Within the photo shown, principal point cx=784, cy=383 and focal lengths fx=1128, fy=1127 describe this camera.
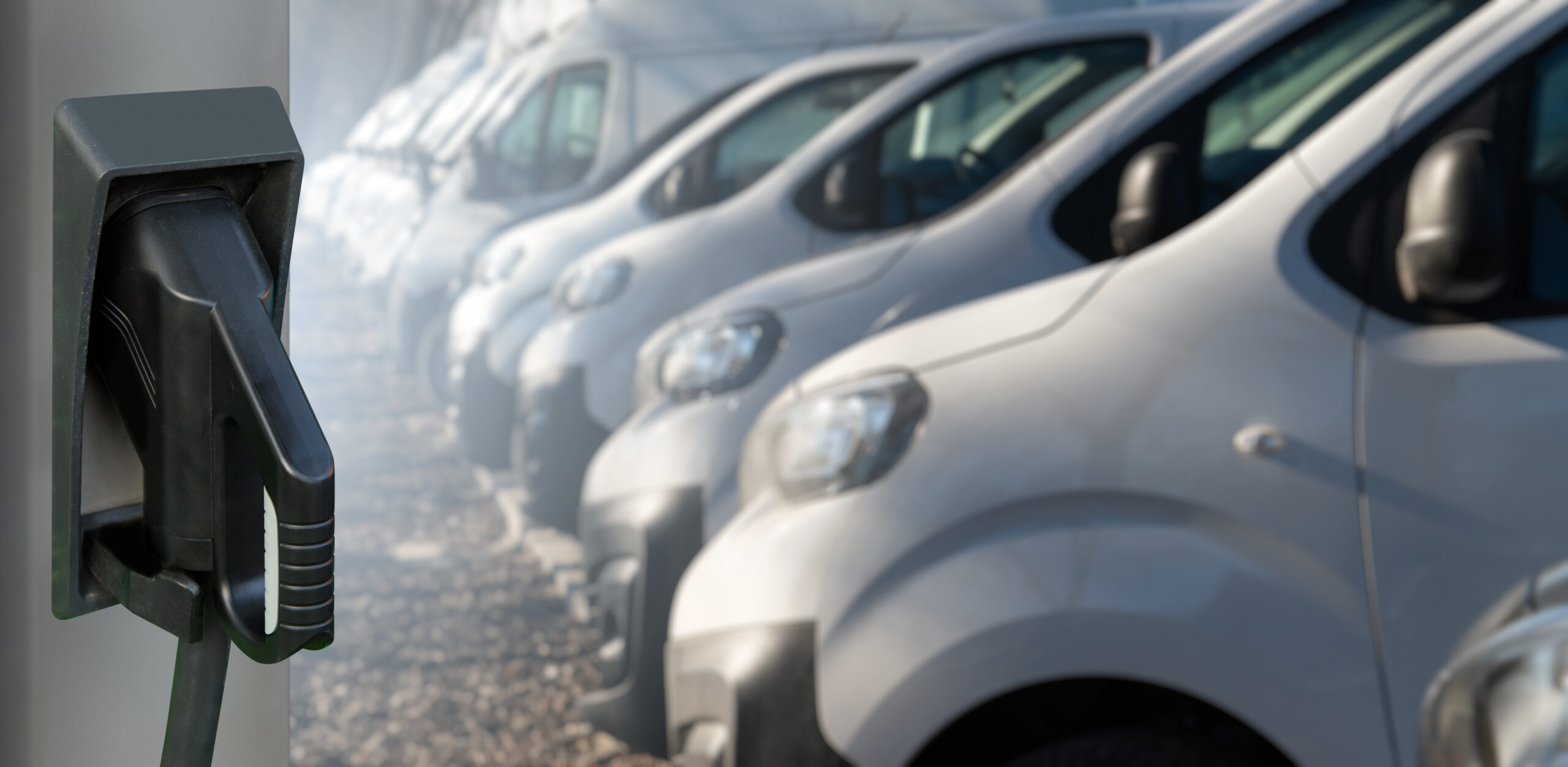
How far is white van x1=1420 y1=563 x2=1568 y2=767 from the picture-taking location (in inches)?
63.2

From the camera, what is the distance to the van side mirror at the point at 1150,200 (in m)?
1.92

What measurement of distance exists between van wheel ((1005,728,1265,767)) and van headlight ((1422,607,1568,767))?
29 cm

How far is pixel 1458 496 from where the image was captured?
5.56ft

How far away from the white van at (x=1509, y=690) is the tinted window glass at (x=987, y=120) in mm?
1049

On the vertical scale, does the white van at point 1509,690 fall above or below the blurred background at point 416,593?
above

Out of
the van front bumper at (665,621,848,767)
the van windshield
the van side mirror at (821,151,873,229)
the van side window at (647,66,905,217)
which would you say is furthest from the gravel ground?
the van windshield

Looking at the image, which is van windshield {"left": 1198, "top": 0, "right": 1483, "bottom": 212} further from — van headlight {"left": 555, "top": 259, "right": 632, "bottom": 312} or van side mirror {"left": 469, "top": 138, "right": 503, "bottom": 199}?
van side mirror {"left": 469, "top": 138, "right": 503, "bottom": 199}

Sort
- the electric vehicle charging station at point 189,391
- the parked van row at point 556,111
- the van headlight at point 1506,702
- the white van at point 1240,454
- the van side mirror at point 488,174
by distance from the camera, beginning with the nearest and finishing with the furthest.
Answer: the electric vehicle charging station at point 189,391 < the van headlight at point 1506,702 < the white van at point 1240,454 < the parked van row at point 556,111 < the van side mirror at point 488,174

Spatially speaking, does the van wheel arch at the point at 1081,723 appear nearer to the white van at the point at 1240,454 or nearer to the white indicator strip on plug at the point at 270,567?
the white van at the point at 1240,454

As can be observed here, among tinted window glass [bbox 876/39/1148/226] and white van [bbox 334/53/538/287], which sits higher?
tinted window glass [bbox 876/39/1148/226]

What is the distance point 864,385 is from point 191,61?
5.04 feet

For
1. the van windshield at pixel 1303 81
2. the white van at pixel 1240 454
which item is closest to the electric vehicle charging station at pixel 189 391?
the white van at pixel 1240 454

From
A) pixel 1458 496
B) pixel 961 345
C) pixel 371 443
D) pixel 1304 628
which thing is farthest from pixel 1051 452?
pixel 371 443

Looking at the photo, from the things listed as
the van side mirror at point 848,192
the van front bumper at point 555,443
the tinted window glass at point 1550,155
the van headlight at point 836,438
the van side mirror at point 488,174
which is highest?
the tinted window glass at point 1550,155
